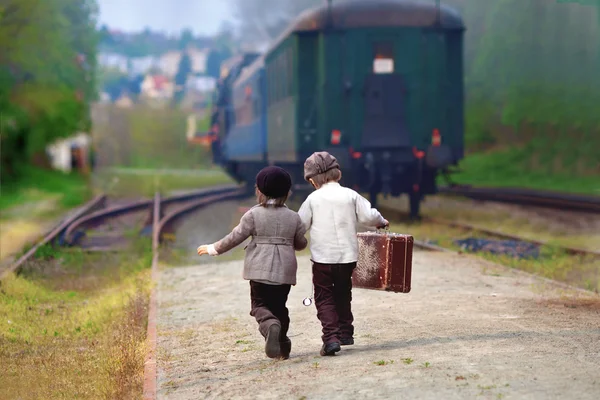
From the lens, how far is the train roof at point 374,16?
17.4m

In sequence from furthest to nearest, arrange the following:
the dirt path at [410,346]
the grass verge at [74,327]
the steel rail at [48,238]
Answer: the steel rail at [48,238] < the grass verge at [74,327] < the dirt path at [410,346]

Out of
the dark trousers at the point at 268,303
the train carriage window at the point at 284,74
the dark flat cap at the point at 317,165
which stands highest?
the train carriage window at the point at 284,74

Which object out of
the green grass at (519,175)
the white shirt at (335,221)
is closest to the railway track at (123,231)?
the white shirt at (335,221)

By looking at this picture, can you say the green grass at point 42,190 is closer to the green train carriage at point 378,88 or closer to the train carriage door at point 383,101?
the green train carriage at point 378,88

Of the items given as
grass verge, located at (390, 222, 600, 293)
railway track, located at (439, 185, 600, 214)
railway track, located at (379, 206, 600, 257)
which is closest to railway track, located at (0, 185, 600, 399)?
railway track, located at (379, 206, 600, 257)

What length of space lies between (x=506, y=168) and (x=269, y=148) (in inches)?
752

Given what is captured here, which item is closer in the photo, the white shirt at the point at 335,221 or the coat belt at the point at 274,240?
the coat belt at the point at 274,240

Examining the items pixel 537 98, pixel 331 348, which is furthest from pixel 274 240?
pixel 537 98

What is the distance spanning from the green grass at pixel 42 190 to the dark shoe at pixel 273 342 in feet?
65.3

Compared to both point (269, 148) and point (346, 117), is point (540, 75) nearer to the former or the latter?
point (269, 148)

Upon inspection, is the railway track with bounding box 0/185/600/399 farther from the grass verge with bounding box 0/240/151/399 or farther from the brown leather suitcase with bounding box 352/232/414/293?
the brown leather suitcase with bounding box 352/232/414/293

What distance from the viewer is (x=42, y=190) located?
32.5 m

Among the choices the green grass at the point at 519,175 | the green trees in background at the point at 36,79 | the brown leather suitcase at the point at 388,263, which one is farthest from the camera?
the green grass at the point at 519,175

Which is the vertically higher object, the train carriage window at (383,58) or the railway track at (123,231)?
the train carriage window at (383,58)
